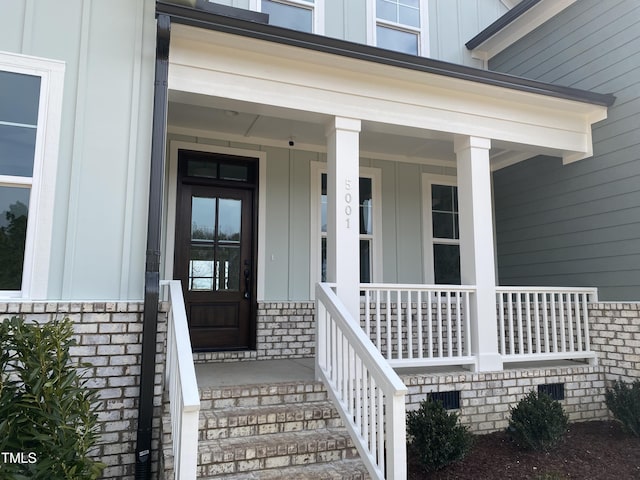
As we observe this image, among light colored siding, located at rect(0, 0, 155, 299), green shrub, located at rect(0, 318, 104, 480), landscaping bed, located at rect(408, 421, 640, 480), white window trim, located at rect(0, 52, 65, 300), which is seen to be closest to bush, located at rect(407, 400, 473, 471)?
landscaping bed, located at rect(408, 421, 640, 480)

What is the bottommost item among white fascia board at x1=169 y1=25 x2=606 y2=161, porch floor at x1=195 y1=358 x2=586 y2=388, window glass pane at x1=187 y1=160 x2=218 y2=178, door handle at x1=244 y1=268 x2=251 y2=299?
porch floor at x1=195 y1=358 x2=586 y2=388

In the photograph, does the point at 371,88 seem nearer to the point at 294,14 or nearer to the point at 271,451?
the point at 294,14

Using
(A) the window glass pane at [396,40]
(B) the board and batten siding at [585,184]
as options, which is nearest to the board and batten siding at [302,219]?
(B) the board and batten siding at [585,184]

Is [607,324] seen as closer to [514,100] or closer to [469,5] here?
[514,100]

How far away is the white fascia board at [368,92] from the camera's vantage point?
387 centimetres

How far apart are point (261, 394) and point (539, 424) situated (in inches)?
91.7

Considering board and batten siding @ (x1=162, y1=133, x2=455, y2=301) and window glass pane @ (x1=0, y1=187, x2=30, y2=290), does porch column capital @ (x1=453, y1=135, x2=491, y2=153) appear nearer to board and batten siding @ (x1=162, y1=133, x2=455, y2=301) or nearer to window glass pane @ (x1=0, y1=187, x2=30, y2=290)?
board and batten siding @ (x1=162, y1=133, x2=455, y2=301)

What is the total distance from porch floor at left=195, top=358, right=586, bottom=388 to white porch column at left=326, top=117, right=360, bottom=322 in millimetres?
849

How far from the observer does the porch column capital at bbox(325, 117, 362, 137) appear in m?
4.32

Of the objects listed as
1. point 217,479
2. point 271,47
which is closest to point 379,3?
point 271,47

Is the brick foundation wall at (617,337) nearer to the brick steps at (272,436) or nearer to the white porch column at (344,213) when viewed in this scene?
the white porch column at (344,213)

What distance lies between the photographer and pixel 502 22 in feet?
21.5

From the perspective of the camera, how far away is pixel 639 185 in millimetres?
4816

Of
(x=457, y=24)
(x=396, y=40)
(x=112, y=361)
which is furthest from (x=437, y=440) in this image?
(x=457, y=24)
